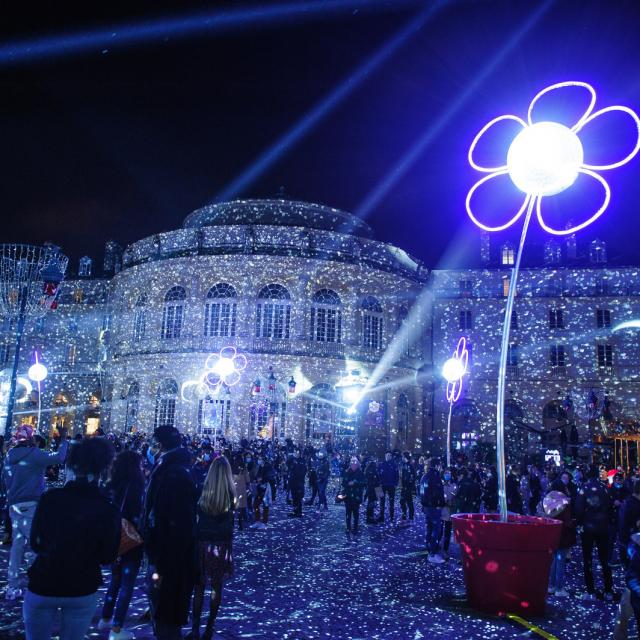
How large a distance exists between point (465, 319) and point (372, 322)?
9.60 meters

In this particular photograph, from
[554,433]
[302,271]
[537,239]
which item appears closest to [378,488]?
[302,271]

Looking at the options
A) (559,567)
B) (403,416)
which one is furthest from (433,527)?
(403,416)

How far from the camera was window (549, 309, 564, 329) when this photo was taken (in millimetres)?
41781

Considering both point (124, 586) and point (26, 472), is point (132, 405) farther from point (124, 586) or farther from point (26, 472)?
point (124, 586)

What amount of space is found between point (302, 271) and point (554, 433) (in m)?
19.2

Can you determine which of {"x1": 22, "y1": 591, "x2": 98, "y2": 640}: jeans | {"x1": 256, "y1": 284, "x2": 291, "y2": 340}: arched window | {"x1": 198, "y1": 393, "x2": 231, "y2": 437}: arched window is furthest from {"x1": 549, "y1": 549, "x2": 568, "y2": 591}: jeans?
{"x1": 256, "y1": 284, "x2": 291, "y2": 340}: arched window

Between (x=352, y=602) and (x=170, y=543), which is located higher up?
(x=170, y=543)

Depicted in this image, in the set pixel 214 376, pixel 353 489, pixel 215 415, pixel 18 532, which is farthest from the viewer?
pixel 215 415

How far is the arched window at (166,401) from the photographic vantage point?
34844 mm

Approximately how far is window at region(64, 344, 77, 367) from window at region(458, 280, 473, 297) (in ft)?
99.2

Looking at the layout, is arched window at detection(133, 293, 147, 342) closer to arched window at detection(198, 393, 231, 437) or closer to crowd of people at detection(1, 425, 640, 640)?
arched window at detection(198, 393, 231, 437)

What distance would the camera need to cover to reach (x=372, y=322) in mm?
36844

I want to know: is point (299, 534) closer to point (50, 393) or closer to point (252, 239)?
point (252, 239)

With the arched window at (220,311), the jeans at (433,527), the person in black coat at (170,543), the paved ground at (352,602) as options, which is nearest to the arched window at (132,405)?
the arched window at (220,311)
